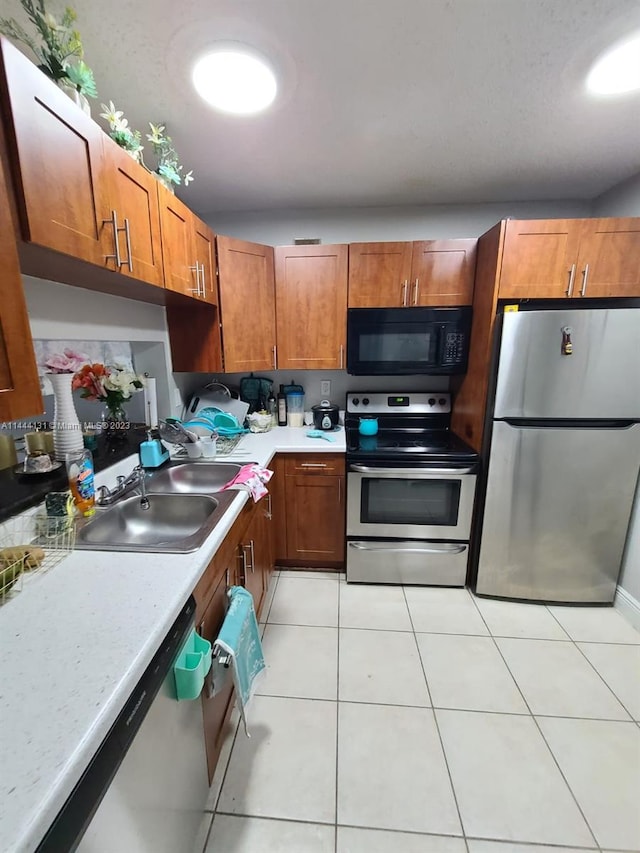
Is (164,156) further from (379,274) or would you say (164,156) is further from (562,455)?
(562,455)

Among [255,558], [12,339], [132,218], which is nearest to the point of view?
[12,339]

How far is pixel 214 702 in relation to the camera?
1.13 meters

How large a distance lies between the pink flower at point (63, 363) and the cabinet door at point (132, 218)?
1.41ft

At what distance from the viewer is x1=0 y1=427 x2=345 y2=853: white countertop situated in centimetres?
45

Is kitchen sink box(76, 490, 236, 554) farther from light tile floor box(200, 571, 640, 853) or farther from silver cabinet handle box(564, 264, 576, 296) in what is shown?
silver cabinet handle box(564, 264, 576, 296)

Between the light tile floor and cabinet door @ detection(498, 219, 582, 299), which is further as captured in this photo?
cabinet door @ detection(498, 219, 582, 299)

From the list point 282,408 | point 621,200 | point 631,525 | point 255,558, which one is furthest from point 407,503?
point 621,200

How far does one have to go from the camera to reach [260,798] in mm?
1113

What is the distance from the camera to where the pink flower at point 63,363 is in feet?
4.15

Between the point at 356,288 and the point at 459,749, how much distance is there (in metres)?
2.29

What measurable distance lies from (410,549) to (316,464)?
778 mm

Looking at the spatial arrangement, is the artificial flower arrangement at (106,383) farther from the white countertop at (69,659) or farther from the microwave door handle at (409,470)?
the microwave door handle at (409,470)

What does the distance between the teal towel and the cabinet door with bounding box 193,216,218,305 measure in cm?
147

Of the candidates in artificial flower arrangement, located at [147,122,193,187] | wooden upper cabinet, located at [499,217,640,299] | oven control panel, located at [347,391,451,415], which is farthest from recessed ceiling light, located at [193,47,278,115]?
oven control panel, located at [347,391,451,415]
